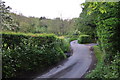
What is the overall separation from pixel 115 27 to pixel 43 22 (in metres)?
13.6

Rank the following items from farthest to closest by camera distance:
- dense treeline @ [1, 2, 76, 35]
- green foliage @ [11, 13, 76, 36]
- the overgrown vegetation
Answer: green foliage @ [11, 13, 76, 36]
dense treeline @ [1, 2, 76, 35]
the overgrown vegetation

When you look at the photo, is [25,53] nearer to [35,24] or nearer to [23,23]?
[23,23]

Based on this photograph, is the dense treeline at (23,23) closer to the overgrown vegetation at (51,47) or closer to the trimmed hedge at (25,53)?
the overgrown vegetation at (51,47)

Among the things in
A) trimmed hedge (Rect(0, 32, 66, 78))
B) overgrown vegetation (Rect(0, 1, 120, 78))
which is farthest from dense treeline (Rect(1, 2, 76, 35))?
trimmed hedge (Rect(0, 32, 66, 78))

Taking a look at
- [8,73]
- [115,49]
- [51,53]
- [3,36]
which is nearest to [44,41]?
[51,53]

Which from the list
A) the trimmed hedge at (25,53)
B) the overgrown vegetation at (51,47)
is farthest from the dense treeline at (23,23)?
the trimmed hedge at (25,53)

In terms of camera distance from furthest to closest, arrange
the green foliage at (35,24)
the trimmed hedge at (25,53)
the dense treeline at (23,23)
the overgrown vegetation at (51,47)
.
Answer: the green foliage at (35,24)
the dense treeline at (23,23)
the trimmed hedge at (25,53)
the overgrown vegetation at (51,47)

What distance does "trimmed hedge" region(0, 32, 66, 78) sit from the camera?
5949 millimetres

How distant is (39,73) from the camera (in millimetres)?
7492

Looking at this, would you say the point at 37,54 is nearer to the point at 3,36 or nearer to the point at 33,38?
the point at 33,38

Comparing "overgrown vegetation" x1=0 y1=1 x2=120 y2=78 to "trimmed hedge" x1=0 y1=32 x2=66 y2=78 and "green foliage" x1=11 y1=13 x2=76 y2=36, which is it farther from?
"green foliage" x1=11 y1=13 x2=76 y2=36

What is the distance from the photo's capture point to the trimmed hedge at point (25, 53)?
595 cm

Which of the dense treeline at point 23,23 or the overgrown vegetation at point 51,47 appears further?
the dense treeline at point 23,23

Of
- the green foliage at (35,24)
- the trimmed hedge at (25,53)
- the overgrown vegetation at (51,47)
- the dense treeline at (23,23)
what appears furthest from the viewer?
the green foliage at (35,24)
